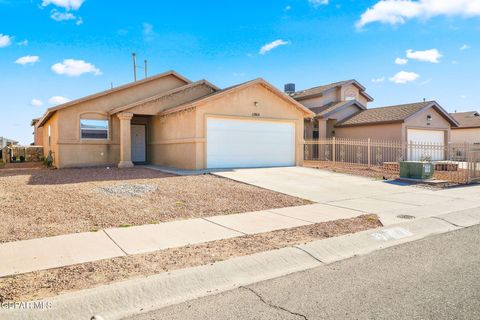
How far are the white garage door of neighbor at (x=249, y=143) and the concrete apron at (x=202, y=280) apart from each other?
1137 centimetres

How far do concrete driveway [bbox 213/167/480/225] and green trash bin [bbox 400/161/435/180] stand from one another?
113 centimetres

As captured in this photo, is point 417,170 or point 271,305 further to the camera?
point 417,170

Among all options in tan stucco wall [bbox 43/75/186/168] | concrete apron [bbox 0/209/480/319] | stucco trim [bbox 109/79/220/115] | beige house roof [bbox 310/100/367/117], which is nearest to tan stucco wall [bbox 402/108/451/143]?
beige house roof [bbox 310/100/367/117]

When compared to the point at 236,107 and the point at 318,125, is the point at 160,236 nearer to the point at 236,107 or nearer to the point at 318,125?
the point at 236,107

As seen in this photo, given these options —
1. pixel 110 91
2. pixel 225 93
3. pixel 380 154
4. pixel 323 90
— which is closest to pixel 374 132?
pixel 380 154

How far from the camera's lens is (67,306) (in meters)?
3.92

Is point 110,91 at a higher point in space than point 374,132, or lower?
higher

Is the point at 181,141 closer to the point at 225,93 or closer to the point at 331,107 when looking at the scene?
the point at 225,93

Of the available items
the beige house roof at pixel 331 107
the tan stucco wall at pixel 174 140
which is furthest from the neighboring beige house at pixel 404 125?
the tan stucco wall at pixel 174 140

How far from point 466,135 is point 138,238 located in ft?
131

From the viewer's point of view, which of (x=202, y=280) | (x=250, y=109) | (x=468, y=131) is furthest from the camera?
(x=468, y=131)

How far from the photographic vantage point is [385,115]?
89.8ft

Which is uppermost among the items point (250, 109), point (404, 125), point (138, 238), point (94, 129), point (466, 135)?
point (250, 109)

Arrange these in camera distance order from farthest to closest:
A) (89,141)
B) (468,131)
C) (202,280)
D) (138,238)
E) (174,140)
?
(468,131) < (89,141) < (174,140) < (138,238) < (202,280)
